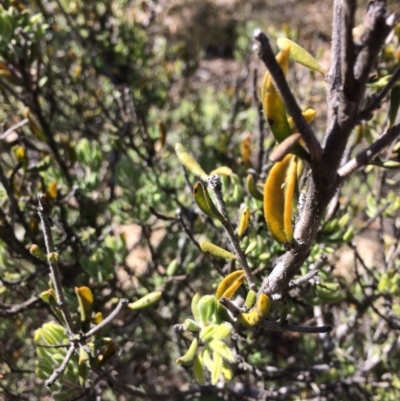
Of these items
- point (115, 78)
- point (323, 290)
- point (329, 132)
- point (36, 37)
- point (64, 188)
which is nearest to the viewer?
point (329, 132)

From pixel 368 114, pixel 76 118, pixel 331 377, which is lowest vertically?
pixel 331 377

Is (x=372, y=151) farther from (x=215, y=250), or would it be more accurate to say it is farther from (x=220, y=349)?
(x=220, y=349)

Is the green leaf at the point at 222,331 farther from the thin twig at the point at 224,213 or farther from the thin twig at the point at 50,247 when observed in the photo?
the thin twig at the point at 50,247

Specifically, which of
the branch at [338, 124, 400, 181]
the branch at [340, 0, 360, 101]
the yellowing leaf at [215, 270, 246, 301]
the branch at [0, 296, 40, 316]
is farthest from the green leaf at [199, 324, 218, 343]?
the branch at [0, 296, 40, 316]

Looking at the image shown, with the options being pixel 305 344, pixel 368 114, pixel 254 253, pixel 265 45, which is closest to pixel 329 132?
pixel 368 114

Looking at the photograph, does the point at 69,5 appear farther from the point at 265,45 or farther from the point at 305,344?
the point at 265,45

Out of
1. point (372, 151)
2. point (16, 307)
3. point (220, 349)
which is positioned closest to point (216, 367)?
point (220, 349)
